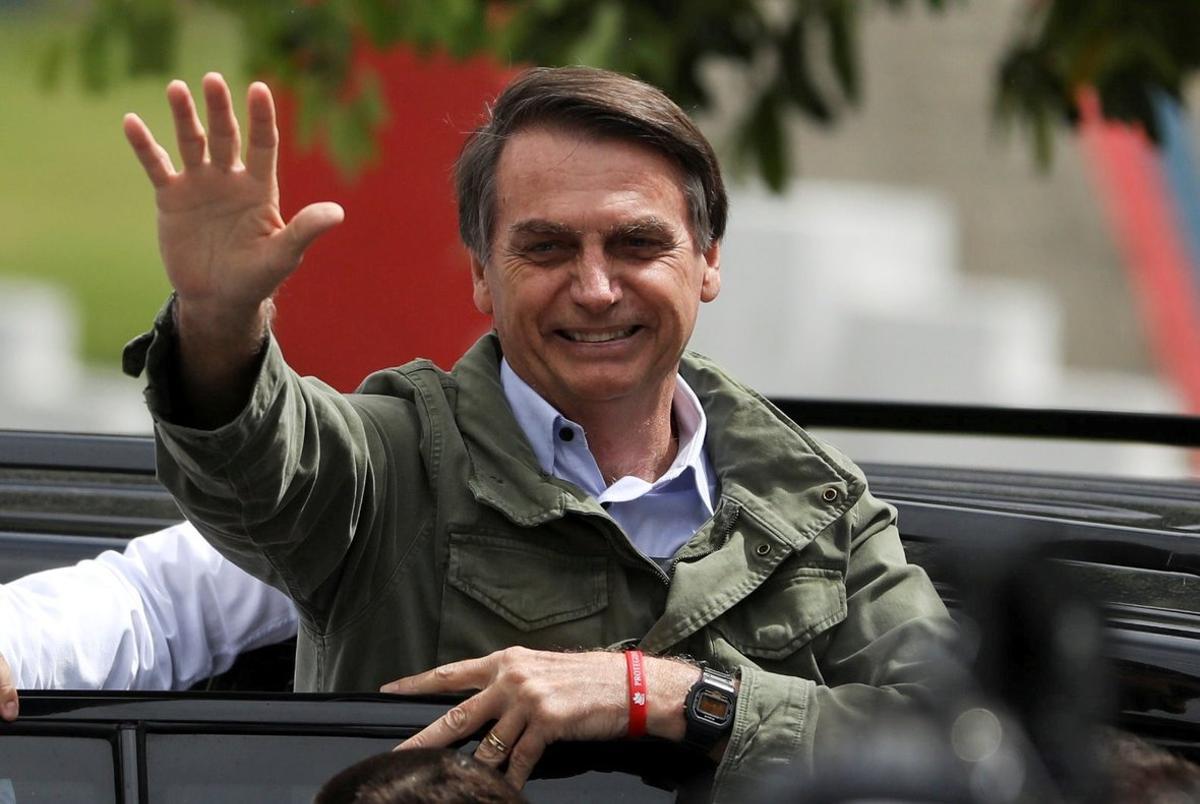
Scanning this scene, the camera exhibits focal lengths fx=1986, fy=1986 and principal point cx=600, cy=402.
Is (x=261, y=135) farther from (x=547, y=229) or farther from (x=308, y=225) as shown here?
(x=547, y=229)

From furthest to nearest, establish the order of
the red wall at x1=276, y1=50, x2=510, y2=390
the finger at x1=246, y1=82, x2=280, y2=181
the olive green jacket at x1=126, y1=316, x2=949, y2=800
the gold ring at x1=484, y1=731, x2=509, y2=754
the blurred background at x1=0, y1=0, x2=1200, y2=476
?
the red wall at x1=276, y1=50, x2=510, y2=390
the blurred background at x1=0, y1=0, x2=1200, y2=476
the olive green jacket at x1=126, y1=316, x2=949, y2=800
the finger at x1=246, y1=82, x2=280, y2=181
the gold ring at x1=484, y1=731, x2=509, y2=754

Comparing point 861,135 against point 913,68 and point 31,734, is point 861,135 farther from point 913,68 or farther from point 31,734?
point 31,734

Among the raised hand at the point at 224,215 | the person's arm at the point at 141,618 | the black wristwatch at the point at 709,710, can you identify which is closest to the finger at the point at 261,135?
the raised hand at the point at 224,215

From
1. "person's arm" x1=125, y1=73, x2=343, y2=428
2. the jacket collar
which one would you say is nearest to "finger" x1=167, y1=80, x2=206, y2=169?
"person's arm" x1=125, y1=73, x2=343, y2=428

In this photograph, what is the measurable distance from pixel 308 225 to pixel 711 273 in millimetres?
833

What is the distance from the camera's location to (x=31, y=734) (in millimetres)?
1855

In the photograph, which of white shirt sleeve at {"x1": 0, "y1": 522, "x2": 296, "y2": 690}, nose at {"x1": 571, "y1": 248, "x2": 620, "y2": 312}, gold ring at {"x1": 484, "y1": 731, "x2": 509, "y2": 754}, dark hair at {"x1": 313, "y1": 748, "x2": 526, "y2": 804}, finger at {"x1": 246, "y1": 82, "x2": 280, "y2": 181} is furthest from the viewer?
nose at {"x1": 571, "y1": 248, "x2": 620, "y2": 312}

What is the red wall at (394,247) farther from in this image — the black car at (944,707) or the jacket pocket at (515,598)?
the jacket pocket at (515,598)

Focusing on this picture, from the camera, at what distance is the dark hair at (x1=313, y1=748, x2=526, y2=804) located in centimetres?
180

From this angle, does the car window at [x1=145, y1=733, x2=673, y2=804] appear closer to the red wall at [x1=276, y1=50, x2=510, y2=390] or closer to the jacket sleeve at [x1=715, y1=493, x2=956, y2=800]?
the jacket sleeve at [x1=715, y1=493, x2=956, y2=800]

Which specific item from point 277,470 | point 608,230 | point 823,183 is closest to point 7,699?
point 277,470

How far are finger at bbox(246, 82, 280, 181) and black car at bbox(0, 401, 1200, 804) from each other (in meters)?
0.54

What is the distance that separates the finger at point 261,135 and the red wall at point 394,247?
14.4 feet

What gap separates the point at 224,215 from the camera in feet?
6.70
